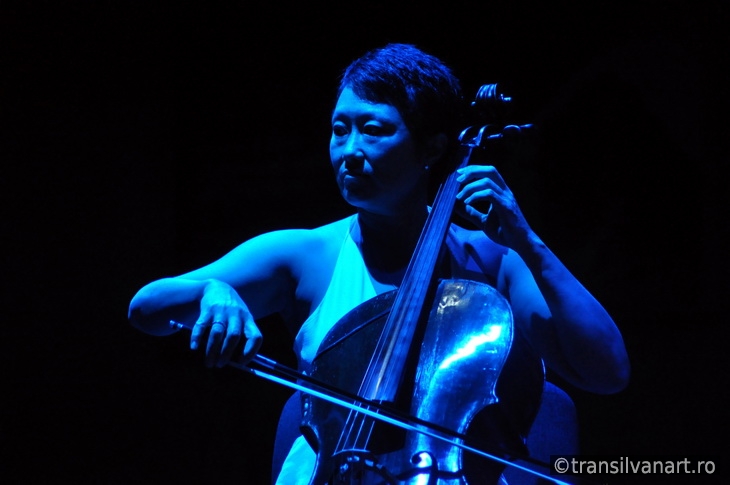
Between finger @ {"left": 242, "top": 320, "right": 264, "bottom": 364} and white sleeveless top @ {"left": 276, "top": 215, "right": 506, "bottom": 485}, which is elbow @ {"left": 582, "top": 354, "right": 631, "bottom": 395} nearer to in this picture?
white sleeveless top @ {"left": 276, "top": 215, "right": 506, "bottom": 485}

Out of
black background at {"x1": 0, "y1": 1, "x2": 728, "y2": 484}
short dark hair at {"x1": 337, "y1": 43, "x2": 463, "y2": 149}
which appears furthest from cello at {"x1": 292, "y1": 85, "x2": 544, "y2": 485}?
black background at {"x1": 0, "y1": 1, "x2": 728, "y2": 484}

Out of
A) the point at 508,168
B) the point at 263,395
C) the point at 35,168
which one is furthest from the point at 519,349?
the point at 35,168

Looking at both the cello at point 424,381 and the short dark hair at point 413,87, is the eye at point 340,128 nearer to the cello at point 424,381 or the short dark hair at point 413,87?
the short dark hair at point 413,87

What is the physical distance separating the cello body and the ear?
0.29 m

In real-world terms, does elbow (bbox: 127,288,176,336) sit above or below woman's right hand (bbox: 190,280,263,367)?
below

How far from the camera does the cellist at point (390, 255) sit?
127cm

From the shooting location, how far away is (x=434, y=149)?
1465 millimetres

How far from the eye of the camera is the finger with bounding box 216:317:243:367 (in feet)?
3.31

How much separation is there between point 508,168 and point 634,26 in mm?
446

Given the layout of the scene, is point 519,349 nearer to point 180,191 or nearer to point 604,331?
point 604,331

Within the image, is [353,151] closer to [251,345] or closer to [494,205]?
[494,205]

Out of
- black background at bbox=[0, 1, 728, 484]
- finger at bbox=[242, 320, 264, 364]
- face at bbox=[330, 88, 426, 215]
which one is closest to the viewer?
finger at bbox=[242, 320, 264, 364]

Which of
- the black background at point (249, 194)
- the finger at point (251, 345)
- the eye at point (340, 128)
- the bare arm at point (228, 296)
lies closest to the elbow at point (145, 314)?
the bare arm at point (228, 296)

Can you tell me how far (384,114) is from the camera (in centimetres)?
139
